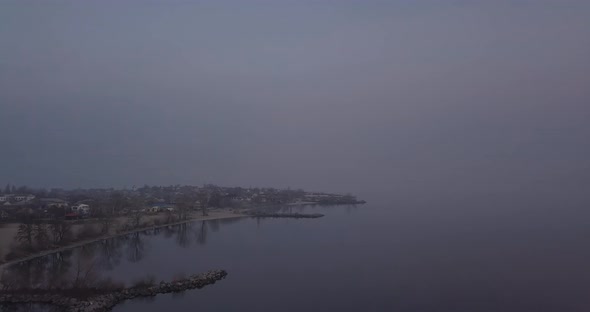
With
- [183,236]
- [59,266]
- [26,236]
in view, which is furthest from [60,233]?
[183,236]

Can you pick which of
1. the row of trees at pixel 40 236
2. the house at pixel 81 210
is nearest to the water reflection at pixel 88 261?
the row of trees at pixel 40 236

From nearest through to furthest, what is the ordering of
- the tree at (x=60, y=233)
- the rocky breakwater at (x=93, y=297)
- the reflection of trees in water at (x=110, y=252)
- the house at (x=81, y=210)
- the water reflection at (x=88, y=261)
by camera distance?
1. the rocky breakwater at (x=93, y=297)
2. the water reflection at (x=88, y=261)
3. the reflection of trees in water at (x=110, y=252)
4. the tree at (x=60, y=233)
5. the house at (x=81, y=210)

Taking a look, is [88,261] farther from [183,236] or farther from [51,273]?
[183,236]

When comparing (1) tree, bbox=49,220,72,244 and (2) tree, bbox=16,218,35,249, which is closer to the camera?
(2) tree, bbox=16,218,35,249

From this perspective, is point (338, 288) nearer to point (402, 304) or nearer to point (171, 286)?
point (402, 304)

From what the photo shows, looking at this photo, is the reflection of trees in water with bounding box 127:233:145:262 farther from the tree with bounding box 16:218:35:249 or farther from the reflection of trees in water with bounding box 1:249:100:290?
the tree with bounding box 16:218:35:249

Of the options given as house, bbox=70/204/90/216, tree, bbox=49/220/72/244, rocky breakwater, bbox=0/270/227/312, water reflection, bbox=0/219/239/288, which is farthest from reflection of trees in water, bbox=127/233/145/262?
house, bbox=70/204/90/216

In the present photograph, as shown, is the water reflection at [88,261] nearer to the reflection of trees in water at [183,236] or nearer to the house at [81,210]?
the reflection of trees in water at [183,236]
